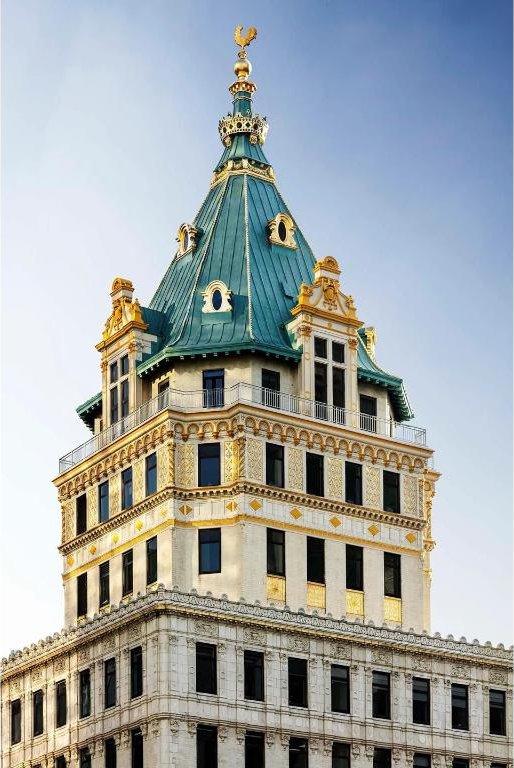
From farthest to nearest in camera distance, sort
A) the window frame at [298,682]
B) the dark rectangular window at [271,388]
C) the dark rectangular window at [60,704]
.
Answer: the dark rectangular window at [271,388]
the dark rectangular window at [60,704]
the window frame at [298,682]

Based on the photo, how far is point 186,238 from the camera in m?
126

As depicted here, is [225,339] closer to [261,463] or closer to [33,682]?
[261,463]

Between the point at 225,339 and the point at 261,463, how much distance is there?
8.17 metres

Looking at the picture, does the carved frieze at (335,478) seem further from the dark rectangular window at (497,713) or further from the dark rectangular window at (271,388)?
the dark rectangular window at (497,713)

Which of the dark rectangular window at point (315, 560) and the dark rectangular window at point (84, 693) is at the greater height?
the dark rectangular window at point (315, 560)

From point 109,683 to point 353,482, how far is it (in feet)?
64.4

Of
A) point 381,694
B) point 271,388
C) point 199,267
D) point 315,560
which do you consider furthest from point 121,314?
point 381,694

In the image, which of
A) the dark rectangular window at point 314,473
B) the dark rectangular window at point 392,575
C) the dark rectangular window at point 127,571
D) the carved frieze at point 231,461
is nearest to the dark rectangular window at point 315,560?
the dark rectangular window at point 314,473

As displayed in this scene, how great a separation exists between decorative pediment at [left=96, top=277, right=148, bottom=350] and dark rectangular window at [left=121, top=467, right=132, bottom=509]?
901cm

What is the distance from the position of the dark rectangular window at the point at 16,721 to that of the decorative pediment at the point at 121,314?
22319mm

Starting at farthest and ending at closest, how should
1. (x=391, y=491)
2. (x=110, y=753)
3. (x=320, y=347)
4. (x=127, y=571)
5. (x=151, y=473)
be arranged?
(x=320, y=347) < (x=391, y=491) < (x=127, y=571) < (x=151, y=473) < (x=110, y=753)

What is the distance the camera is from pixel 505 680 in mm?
113250

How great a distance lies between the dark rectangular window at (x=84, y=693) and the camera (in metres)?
109

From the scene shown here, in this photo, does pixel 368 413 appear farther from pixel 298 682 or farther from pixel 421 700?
pixel 298 682
